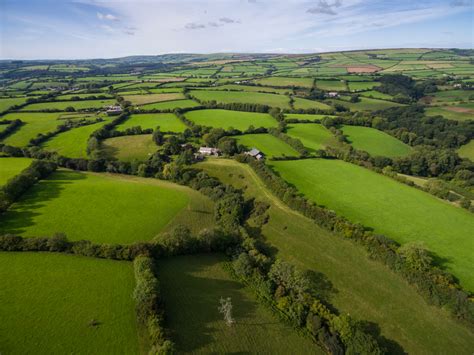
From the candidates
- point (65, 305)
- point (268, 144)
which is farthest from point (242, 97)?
point (65, 305)

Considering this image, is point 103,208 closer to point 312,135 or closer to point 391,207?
point 391,207

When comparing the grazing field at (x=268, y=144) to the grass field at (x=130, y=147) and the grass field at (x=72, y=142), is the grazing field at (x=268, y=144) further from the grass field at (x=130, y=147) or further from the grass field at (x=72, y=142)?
the grass field at (x=72, y=142)

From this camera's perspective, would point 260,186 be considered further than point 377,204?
Yes

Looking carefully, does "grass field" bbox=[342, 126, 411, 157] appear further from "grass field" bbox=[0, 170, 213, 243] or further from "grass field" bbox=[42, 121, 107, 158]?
"grass field" bbox=[42, 121, 107, 158]

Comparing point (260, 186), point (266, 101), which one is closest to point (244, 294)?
point (260, 186)

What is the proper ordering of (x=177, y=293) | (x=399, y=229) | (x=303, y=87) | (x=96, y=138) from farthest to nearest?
(x=303, y=87) → (x=96, y=138) → (x=399, y=229) → (x=177, y=293)

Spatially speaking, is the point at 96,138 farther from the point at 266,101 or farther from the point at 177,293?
the point at 266,101

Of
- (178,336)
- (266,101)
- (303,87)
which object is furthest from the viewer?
(303,87)
